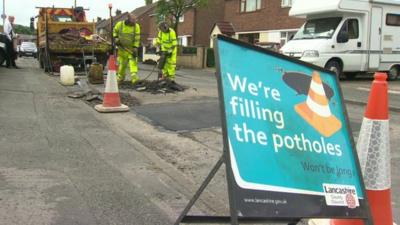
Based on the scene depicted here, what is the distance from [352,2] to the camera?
18266mm

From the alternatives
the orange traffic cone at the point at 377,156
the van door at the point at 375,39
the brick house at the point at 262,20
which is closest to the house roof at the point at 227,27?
the brick house at the point at 262,20

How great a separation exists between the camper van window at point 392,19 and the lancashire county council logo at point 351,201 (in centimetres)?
1716

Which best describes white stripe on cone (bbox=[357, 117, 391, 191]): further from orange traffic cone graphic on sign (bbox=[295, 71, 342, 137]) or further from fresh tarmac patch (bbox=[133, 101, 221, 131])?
fresh tarmac patch (bbox=[133, 101, 221, 131])

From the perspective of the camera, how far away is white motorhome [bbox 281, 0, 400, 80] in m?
18.2

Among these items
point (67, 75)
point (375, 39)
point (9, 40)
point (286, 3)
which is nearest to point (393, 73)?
point (375, 39)

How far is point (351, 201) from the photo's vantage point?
11.6 feet

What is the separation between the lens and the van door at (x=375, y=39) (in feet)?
62.3

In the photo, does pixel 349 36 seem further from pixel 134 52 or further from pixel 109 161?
pixel 109 161

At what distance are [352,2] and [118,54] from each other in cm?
819

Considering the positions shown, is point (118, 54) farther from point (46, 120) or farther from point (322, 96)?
point (322, 96)

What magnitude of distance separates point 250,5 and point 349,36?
18447mm

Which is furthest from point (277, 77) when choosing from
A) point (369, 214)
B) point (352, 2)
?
point (352, 2)

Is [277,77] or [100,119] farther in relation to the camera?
[100,119]

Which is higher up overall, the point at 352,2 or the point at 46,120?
the point at 352,2
